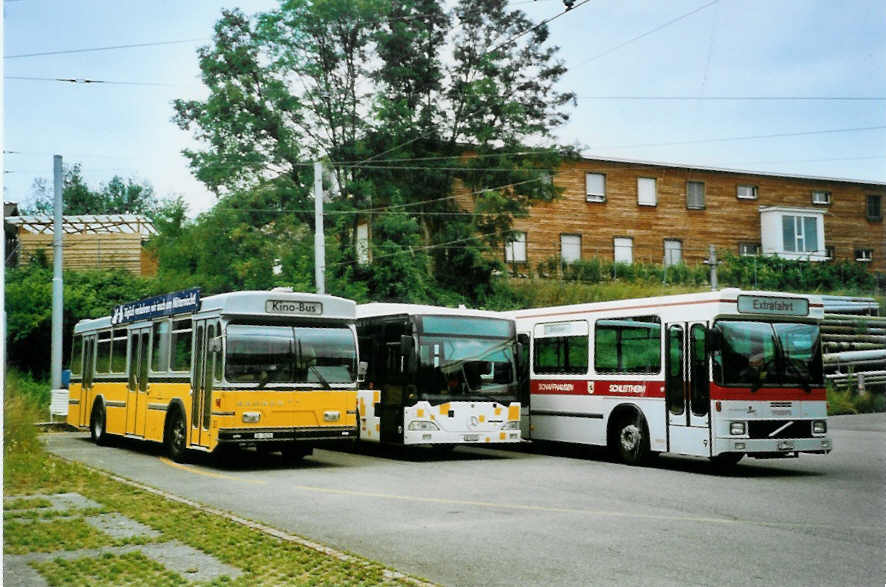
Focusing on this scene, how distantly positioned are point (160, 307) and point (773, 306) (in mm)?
10851

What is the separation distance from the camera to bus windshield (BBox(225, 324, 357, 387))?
15648 millimetres

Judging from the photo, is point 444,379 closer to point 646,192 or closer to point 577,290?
point 577,290

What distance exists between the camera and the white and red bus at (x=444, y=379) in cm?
1750

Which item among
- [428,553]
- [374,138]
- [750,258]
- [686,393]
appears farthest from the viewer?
[750,258]

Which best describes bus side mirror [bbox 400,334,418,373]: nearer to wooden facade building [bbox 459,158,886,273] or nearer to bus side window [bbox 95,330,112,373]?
bus side window [bbox 95,330,112,373]

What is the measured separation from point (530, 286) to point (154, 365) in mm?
20573

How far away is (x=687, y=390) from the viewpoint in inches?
614

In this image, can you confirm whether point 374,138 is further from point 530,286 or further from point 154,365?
point 154,365

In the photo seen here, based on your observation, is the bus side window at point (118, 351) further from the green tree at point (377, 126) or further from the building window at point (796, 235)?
the building window at point (796, 235)

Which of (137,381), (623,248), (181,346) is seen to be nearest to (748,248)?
(623,248)

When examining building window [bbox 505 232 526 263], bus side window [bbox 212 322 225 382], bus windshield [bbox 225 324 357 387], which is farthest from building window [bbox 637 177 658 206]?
bus side window [bbox 212 322 225 382]

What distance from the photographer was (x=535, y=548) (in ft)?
29.0

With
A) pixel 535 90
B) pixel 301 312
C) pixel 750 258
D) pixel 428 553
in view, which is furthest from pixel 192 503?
pixel 750 258

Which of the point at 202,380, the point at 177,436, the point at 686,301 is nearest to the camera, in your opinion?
the point at 686,301
